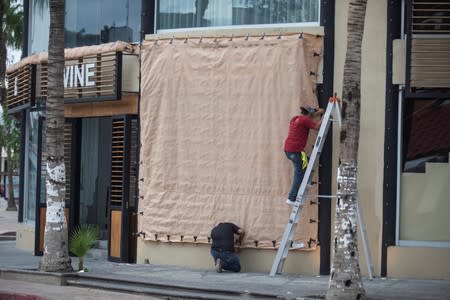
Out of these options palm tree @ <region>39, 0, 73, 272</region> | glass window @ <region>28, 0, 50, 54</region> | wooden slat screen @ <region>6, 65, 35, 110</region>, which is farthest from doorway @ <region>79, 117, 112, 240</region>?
palm tree @ <region>39, 0, 73, 272</region>

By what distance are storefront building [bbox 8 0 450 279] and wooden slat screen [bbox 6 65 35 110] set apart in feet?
3.77

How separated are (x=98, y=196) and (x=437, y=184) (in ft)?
26.3

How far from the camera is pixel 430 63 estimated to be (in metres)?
14.8

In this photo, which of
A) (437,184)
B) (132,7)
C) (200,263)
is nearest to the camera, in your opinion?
(437,184)

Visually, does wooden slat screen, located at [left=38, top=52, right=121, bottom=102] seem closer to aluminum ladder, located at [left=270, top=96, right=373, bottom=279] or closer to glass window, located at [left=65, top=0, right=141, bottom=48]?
glass window, located at [left=65, top=0, right=141, bottom=48]

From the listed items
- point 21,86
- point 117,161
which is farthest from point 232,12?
point 21,86

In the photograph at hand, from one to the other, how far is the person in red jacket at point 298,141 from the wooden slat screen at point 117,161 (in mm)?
3904

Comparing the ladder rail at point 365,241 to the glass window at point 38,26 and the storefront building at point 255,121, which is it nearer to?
the storefront building at point 255,121

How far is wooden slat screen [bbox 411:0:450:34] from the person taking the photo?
15.0 m

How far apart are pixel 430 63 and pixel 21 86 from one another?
9741 millimetres

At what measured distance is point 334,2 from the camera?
1561cm

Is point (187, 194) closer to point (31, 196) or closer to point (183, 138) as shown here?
point (183, 138)

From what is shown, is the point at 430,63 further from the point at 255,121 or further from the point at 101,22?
the point at 101,22

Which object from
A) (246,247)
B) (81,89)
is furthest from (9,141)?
(246,247)
